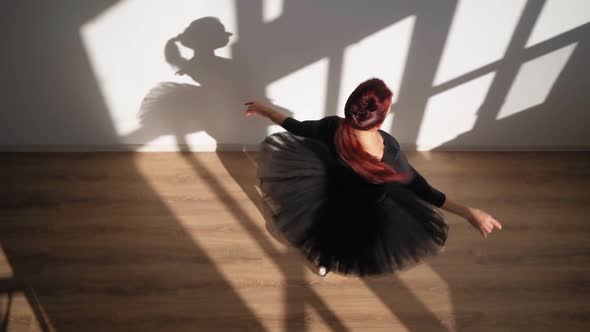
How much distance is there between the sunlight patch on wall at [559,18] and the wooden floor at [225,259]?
0.85 m

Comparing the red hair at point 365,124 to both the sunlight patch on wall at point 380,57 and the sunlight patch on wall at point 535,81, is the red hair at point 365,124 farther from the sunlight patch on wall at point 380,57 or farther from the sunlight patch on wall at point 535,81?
the sunlight patch on wall at point 535,81

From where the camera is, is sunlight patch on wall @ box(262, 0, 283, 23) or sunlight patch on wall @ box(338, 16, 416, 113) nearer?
sunlight patch on wall @ box(262, 0, 283, 23)

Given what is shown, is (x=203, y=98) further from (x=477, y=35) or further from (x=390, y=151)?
(x=477, y=35)

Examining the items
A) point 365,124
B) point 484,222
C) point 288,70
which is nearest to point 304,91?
point 288,70

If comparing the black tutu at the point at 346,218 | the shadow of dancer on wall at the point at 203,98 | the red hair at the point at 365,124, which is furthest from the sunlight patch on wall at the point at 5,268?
the red hair at the point at 365,124

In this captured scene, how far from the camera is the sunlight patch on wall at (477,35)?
2131 mm

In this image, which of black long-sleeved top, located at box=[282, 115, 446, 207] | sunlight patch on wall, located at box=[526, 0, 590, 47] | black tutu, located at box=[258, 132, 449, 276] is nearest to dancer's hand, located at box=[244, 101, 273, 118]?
black long-sleeved top, located at box=[282, 115, 446, 207]

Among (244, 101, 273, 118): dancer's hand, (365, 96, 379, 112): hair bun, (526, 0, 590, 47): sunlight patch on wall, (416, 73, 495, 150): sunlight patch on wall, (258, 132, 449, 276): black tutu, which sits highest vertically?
(526, 0, 590, 47): sunlight patch on wall

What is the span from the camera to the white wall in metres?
2.12

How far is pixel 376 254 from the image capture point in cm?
197

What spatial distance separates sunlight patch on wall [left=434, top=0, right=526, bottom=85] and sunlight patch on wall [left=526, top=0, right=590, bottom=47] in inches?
4.6

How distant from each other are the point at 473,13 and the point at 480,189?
39.8 inches

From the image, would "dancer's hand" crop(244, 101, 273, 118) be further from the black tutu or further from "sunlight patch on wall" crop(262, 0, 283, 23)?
"sunlight patch on wall" crop(262, 0, 283, 23)

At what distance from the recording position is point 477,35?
7.31ft
